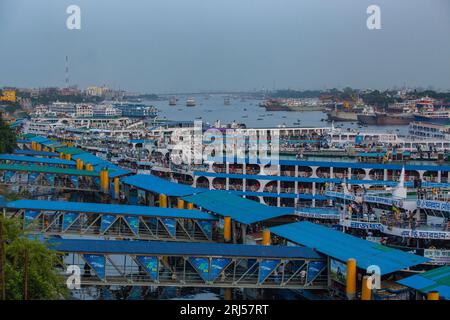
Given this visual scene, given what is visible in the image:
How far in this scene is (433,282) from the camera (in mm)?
6602

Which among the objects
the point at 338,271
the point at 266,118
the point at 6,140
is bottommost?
the point at 266,118

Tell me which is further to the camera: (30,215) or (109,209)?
A: (109,209)

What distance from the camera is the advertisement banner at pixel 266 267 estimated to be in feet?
25.0

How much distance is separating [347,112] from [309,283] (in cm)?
5632

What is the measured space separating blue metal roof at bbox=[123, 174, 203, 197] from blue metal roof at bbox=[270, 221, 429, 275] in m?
3.87

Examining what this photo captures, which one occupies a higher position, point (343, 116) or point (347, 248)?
point (347, 248)

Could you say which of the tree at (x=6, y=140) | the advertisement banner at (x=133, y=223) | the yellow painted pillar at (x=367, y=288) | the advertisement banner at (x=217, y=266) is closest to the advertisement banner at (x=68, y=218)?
the advertisement banner at (x=133, y=223)

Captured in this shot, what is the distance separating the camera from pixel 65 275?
7270mm

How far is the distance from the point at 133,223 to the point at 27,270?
4.30 metres

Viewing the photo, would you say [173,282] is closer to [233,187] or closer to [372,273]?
[372,273]

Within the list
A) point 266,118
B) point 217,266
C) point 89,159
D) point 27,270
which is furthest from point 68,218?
point 266,118

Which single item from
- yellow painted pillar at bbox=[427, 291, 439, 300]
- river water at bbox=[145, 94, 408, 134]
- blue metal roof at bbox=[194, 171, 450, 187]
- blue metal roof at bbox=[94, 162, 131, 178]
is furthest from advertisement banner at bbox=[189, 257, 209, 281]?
river water at bbox=[145, 94, 408, 134]

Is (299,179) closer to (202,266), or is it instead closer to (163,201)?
(163,201)
